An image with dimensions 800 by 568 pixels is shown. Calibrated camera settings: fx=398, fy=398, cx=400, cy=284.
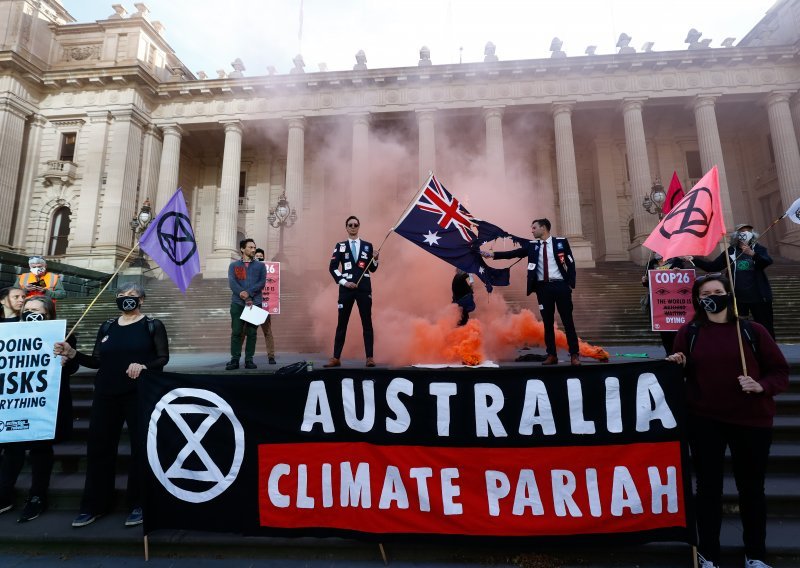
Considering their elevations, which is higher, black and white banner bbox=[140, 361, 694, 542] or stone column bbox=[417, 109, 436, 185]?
stone column bbox=[417, 109, 436, 185]

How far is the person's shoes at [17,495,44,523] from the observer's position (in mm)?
3143

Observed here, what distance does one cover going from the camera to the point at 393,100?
2009 centimetres

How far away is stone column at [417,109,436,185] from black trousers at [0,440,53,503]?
1712cm

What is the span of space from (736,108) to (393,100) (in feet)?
59.3

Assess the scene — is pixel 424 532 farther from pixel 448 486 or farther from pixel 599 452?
pixel 599 452

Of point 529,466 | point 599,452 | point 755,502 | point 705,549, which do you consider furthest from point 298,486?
point 755,502

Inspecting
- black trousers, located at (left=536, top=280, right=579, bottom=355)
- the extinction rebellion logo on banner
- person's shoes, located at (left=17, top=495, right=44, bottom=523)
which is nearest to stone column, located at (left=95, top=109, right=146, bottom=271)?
person's shoes, located at (left=17, top=495, right=44, bottom=523)

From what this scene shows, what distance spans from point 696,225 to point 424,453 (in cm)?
322

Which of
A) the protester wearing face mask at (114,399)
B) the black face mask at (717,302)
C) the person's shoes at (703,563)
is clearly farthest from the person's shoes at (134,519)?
the black face mask at (717,302)

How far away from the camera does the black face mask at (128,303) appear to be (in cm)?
316

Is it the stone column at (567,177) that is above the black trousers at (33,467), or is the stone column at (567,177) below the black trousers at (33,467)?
above

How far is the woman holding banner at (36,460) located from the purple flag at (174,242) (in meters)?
1.29

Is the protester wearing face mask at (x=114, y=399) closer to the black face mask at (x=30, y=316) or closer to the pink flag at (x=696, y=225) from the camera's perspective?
the black face mask at (x=30, y=316)

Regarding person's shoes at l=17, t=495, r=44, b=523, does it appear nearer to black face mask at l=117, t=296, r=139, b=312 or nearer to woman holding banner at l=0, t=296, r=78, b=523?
woman holding banner at l=0, t=296, r=78, b=523
